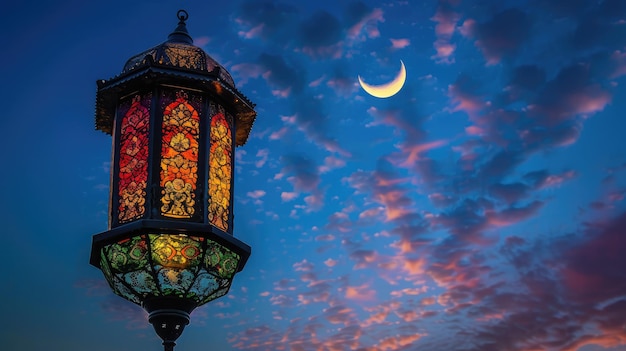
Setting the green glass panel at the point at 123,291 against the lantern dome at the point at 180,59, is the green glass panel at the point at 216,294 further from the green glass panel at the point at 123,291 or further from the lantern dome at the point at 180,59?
the lantern dome at the point at 180,59

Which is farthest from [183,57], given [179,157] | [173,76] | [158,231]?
[158,231]

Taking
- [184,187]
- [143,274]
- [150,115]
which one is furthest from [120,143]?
[143,274]

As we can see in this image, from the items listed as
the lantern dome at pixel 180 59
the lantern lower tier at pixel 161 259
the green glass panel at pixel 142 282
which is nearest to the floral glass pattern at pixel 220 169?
the lantern lower tier at pixel 161 259

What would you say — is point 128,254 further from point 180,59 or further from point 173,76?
point 180,59

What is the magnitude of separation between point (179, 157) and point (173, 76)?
99cm

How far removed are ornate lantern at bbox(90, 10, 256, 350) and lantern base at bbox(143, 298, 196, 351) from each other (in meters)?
0.01

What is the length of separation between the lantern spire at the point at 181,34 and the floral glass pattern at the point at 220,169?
42.6 inches

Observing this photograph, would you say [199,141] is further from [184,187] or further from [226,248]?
[226,248]

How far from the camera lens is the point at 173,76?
28.0 feet

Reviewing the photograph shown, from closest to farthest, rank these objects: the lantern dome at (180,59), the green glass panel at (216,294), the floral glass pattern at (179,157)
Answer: the floral glass pattern at (179,157) → the green glass panel at (216,294) → the lantern dome at (180,59)

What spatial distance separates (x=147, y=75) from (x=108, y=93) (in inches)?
24.4

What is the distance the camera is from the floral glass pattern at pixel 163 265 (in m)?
7.79

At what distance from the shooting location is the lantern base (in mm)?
8039

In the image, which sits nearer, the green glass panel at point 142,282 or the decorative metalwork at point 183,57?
the green glass panel at point 142,282
